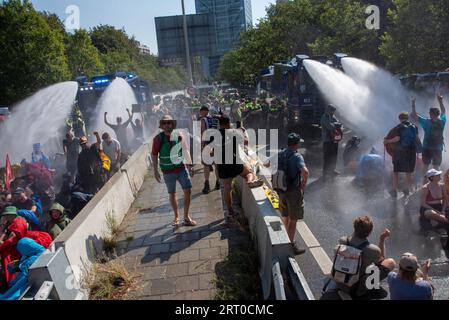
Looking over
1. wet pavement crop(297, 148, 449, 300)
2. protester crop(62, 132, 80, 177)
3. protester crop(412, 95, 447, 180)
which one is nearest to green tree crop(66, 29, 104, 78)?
protester crop(62, 132, 80, 177)

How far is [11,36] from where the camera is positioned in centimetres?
2442

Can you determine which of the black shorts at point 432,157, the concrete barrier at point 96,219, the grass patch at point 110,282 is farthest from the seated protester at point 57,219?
the black shorts at point 432,157

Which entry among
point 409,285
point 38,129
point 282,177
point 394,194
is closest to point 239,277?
point 282,177

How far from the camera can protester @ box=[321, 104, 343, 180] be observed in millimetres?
8891

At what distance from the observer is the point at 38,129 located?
16312 millimetres

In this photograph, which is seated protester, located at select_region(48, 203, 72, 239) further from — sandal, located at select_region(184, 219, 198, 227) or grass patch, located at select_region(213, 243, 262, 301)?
grass patch, located at select_region(213, 243, 262, 301)

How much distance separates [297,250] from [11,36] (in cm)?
2551

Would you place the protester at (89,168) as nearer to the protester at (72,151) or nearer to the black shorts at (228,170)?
the protester at (72,151)

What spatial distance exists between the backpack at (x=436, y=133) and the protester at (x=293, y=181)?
398 cm

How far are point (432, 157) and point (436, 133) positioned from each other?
496 millimetres

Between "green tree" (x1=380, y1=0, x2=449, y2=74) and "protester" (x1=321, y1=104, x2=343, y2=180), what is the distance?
980 centimetres

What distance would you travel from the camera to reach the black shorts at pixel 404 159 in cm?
719
